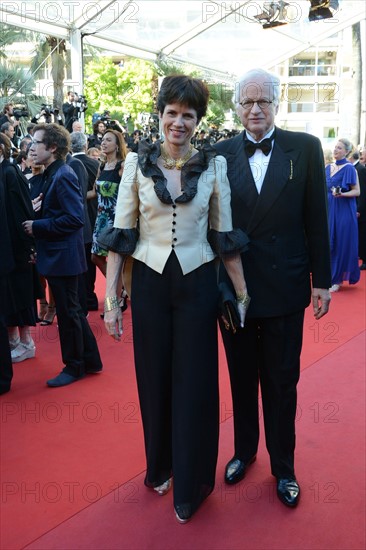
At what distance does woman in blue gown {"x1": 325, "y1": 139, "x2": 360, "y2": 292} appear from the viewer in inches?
243

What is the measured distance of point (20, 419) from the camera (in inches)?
122

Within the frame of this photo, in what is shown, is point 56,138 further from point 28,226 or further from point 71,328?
point 71,328

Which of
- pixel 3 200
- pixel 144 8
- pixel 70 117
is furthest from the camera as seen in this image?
pixel 144 8

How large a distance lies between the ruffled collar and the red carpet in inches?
48.3

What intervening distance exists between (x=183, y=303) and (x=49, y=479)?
41.7 inches

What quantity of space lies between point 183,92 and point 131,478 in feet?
5.31

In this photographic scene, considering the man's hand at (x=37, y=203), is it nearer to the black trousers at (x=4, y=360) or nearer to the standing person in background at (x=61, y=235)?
the standing person in background at (x=61, y=235)

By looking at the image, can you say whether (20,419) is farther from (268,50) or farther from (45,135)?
(268,50)

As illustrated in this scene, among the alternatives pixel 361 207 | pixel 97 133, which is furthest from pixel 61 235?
pixel 361 207

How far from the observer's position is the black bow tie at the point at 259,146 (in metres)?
2.15

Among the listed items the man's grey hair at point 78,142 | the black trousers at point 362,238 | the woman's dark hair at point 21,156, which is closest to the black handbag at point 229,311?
the man's grey hair at point 78,142

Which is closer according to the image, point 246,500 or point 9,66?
point 246,500

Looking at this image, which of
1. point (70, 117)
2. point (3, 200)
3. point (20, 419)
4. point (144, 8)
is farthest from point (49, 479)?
point (144, 8)

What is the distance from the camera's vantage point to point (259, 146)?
216 centimetres
